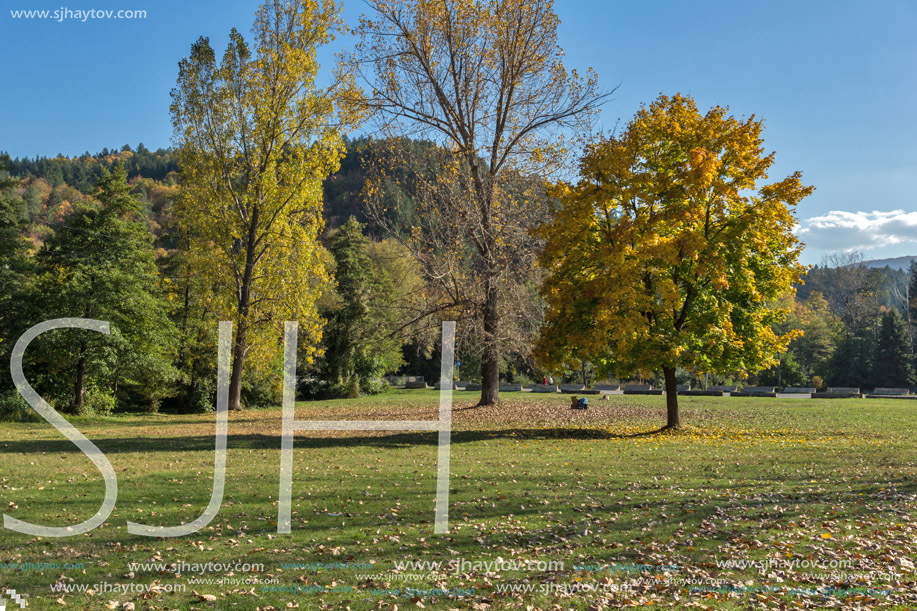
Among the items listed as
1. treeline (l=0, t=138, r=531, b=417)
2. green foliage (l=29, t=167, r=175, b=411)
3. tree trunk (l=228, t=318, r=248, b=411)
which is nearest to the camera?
green foliage (l=29, t=167, r=175, b=411)

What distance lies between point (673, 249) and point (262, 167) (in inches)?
687

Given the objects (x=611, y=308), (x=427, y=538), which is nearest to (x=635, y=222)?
(x=611, y=308)

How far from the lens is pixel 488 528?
24.9ft

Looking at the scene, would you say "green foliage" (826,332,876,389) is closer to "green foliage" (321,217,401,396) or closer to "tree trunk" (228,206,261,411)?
"green foliage" (321,217,401,396)

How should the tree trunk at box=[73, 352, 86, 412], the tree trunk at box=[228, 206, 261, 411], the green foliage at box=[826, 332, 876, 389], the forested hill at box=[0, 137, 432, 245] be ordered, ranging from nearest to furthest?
the tree trunk at box=[73, 352, 86, 412] → the tree trunk at box=[228, 206, 261, 411] → the green foliage at box=[826, 332, 876, 389] → the forested hill at box=[0, 137, 432, 245]

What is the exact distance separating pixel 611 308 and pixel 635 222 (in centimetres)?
271

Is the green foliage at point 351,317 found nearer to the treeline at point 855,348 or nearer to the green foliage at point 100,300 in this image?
the green foliage at point 100,300

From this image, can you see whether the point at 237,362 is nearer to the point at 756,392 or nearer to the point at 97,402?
the point at 97,402

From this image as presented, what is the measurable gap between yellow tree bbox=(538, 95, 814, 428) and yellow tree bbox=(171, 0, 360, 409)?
11.8 metres

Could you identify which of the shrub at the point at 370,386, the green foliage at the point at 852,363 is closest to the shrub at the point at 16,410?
the shrub at the point at 370,386

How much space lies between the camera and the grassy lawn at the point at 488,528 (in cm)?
554

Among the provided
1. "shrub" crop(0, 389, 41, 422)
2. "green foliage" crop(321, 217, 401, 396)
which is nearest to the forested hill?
"green foliage" crop(321, 217, 401, 396)

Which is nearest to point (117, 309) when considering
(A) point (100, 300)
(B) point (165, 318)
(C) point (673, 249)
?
(A) point (100, 300)

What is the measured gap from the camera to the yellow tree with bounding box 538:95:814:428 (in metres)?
16.5
